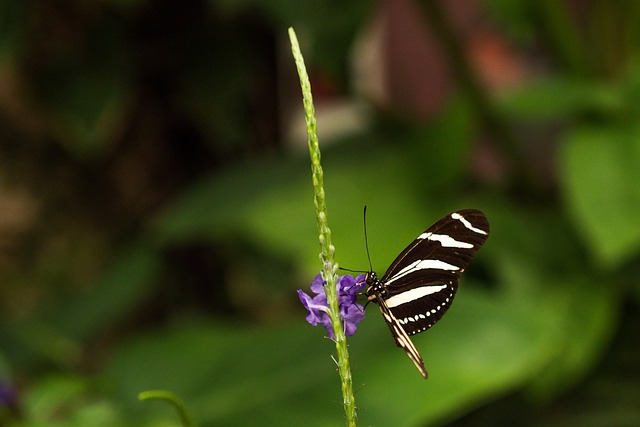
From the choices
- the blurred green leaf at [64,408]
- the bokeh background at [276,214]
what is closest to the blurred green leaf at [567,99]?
the bokeh background at [276,214]

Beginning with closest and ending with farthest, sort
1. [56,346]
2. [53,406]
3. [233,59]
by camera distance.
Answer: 1. [53,406]
2. [56,346]
3. [233,59]

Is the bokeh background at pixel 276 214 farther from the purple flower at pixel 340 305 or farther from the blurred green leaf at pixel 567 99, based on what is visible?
the purple flower at pixel 340 305

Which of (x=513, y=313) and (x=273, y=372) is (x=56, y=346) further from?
(x=513, y=313)

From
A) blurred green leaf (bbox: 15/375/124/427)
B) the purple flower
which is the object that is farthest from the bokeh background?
the purple flower

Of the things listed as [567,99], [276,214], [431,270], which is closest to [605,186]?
[567,99]

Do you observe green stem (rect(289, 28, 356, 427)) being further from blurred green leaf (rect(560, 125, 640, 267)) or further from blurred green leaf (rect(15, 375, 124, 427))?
blurred green leaf (rect(560, 125, 640, 267))

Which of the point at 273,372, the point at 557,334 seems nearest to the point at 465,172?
the point at 557,334
